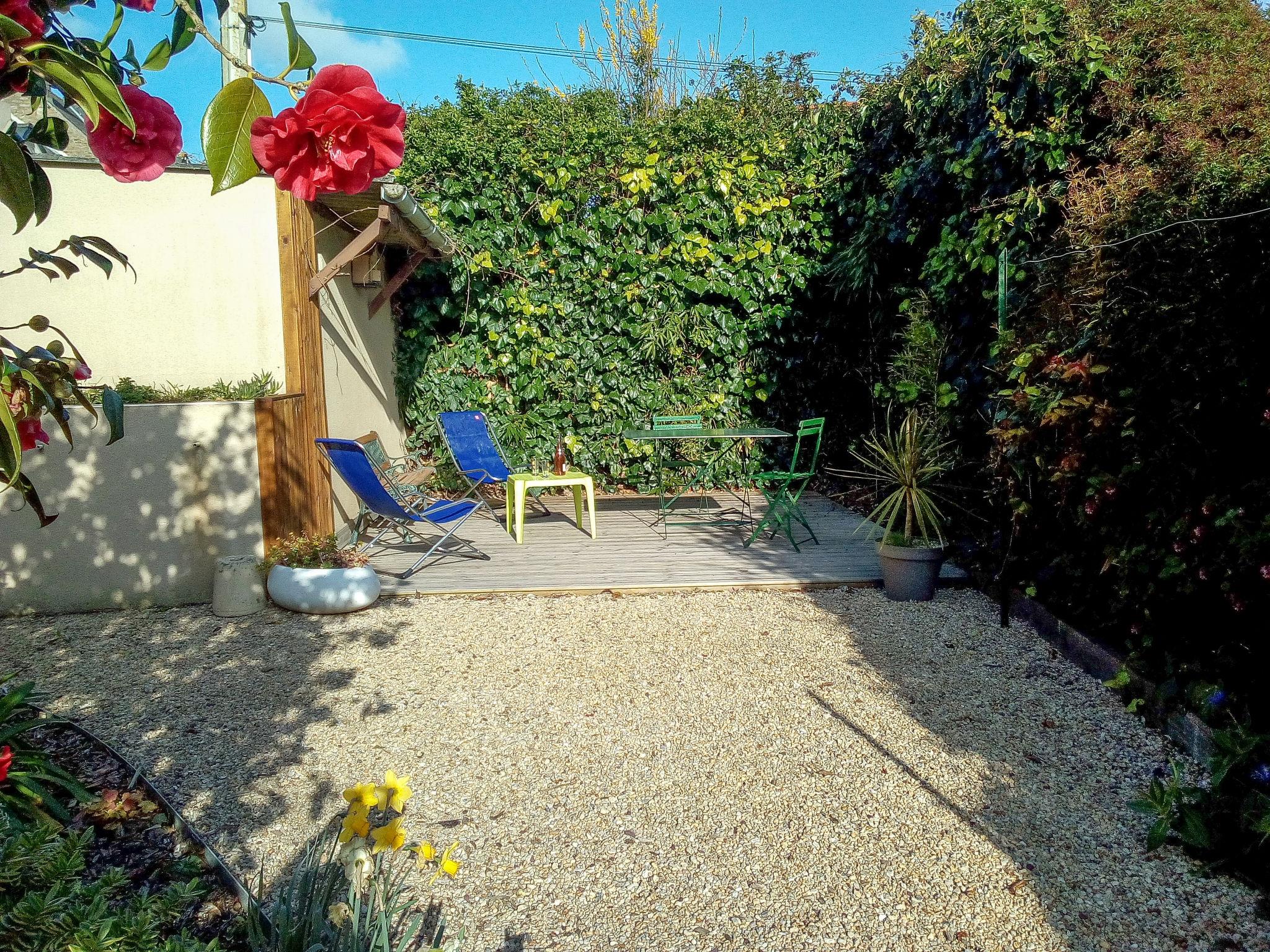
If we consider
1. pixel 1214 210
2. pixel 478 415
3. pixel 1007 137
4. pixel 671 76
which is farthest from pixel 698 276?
pixel 671 76

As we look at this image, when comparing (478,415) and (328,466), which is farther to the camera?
(478,415)

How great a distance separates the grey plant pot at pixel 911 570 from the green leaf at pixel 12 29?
4.42 meters

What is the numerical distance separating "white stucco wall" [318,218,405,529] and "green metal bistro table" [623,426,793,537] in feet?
6.51

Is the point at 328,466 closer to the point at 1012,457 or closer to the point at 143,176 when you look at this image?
the point at 1012,457

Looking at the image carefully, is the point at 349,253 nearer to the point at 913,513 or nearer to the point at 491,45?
the point at 913,513

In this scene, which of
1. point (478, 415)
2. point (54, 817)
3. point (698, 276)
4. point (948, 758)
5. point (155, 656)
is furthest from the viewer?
point (698, 276)

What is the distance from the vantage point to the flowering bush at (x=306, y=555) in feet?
15.4

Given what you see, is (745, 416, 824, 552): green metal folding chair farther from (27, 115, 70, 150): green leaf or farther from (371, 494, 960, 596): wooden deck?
(27, 115, 70, 150): green leaf

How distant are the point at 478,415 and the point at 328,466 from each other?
1.64 metres

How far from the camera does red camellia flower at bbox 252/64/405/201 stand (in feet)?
2.64

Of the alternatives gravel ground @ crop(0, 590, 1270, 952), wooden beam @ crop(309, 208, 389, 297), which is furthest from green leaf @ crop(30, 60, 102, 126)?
wooden beam @ crop(309, 208, 389, 297)

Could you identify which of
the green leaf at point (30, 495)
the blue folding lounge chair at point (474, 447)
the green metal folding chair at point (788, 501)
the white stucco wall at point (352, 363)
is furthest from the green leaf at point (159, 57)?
the blue folding lounge chair at point (474, 447)

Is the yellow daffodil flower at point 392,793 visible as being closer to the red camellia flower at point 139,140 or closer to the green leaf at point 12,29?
the red camellia flower at point 139,140

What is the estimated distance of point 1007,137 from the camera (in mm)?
4500
